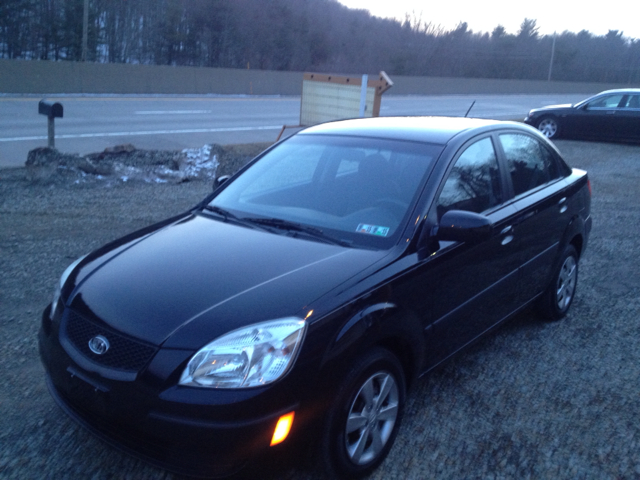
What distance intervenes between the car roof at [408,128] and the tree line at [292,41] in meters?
35.7

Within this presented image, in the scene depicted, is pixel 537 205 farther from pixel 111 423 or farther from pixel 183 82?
pixel 183 82

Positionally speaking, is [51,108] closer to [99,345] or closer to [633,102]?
[99,345]

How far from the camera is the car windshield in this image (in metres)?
3.47

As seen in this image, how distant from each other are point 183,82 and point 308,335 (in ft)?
93.6

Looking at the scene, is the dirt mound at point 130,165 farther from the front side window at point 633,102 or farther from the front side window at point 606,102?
the front side window at point 633,102

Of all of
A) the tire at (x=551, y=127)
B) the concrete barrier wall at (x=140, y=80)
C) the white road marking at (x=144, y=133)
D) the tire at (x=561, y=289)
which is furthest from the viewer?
the concrete barrier wall at (x=140, y=80)

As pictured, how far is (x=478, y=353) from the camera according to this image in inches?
178

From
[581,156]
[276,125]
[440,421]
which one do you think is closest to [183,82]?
[276,125]

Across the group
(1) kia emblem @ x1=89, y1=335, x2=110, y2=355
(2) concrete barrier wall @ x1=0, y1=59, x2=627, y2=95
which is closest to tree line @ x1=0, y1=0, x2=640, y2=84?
(2) concrete barrier wall @ x1=0, y1=59, x2=627, y2=95

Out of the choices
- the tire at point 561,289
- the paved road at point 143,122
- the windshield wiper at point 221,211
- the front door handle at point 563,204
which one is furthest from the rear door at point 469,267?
the paved road at point 143,122

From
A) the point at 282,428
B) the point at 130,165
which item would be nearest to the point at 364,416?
the point at 282,428

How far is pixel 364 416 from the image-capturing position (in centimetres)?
293

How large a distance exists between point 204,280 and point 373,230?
1.01 meters

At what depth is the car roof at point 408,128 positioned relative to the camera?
3.94 m
